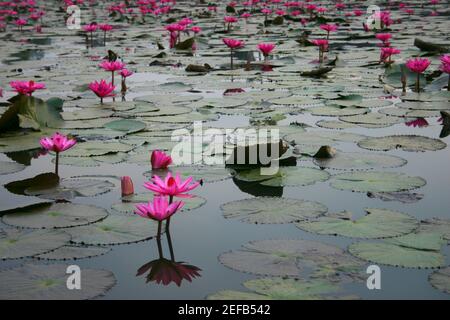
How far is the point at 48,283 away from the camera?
58.1 inches

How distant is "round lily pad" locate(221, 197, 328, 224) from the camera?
1.87m

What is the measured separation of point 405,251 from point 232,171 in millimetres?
859

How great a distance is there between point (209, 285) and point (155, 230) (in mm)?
368

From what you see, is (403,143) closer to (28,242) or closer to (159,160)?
(159,160)

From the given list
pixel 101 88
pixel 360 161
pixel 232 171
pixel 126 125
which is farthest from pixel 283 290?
pixel 101 88

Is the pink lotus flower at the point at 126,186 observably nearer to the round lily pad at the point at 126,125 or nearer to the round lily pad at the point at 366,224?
the round lily pad at the point at 366,224

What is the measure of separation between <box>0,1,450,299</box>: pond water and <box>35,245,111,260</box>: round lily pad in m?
0.02

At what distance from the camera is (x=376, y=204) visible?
6.49 feet

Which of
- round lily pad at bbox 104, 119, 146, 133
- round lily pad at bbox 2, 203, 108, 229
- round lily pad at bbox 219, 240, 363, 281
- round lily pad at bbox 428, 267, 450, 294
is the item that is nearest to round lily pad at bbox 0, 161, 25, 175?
round lily pad at bbox 2, 203, 108, 229

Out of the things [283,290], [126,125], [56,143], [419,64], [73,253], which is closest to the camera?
[283,290]

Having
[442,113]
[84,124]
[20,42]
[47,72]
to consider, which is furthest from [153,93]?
[20,42]

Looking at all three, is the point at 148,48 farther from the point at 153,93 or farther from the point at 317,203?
the point at 317,203

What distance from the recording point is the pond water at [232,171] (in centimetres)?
153

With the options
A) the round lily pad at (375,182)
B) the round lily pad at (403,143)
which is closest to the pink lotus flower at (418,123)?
the round lily pad at (403,143)
